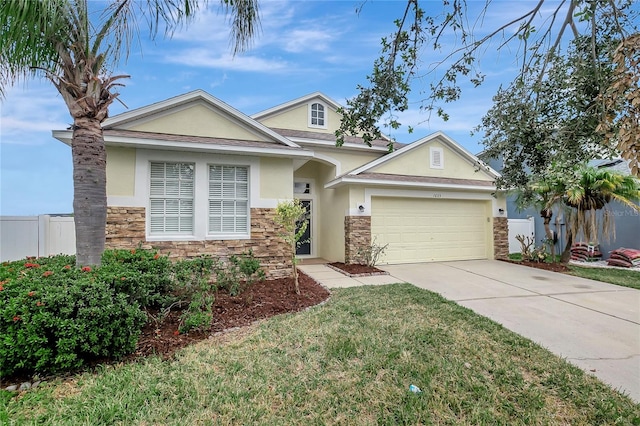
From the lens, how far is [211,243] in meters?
8.01

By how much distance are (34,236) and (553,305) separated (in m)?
12.6

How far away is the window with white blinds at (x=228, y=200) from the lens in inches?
320

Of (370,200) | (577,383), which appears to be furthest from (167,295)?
(370,200)

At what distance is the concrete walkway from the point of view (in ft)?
13.0

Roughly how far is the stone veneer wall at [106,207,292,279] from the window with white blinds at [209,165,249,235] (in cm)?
31

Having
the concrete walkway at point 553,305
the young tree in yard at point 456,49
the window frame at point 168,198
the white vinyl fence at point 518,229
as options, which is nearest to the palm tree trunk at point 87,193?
the window frame at point 168,198

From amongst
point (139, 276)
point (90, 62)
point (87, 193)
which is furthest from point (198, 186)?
Answer: point (139, 276)

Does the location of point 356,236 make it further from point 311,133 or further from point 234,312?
point 234,312

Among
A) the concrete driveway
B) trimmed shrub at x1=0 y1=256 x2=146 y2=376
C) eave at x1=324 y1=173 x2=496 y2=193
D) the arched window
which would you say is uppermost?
the arched window

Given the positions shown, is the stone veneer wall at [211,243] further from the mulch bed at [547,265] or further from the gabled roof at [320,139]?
the mulch bed at [547,265]

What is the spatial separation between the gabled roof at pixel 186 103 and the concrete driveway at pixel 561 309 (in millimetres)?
5842

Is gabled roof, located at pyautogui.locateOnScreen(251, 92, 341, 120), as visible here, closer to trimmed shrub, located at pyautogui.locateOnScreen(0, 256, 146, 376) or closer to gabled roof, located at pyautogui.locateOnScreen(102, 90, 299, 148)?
gabled roof, located at pyautogui.locateOnScreen(102, 90, 299, 148)

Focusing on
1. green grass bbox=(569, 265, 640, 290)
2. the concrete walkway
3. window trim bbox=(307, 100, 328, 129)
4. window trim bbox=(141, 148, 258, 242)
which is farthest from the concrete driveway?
window trim bbox=(307, 100, 328, 129)

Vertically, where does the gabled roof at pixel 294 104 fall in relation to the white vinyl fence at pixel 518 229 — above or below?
above
